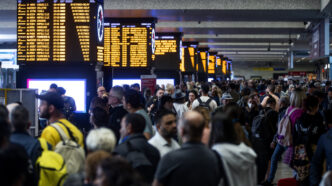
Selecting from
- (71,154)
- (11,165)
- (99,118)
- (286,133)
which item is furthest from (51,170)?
(286,133)

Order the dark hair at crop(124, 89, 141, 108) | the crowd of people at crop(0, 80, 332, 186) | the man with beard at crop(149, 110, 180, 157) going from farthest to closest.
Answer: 1. the dark hair at crop(124, 89, 141, 108)
2. the man with beard at crop(149, 110, 180, 157)
3. the crowd of people at crop(0, 80, 332, 186)

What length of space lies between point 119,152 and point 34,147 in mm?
768

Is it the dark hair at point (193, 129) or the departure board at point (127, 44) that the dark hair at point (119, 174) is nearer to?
the dark hair at point (193, 129)

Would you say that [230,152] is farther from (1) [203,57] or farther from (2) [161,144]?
(1) [203,57]

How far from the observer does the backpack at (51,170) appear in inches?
159

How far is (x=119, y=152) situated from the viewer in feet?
13.6

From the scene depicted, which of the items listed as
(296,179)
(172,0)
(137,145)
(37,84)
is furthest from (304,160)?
(172,0)

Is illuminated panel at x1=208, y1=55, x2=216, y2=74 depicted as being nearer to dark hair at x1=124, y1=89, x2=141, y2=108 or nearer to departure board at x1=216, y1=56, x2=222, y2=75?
departure board at x1=216, y1=56, x2=222, y2=75

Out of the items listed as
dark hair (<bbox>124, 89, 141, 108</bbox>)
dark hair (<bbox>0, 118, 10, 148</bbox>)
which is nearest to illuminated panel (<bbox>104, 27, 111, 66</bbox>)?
dark hair (<bbox>124, 89, 141, 108</bbox>)

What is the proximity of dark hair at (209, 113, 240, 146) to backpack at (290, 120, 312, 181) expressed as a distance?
105 inches

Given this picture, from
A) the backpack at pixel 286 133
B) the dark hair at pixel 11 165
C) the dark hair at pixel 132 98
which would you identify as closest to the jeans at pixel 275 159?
the backpack at pixel 286 133

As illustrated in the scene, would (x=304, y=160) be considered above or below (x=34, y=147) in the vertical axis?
A: below

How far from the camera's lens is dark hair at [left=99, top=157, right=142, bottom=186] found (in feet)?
7.93

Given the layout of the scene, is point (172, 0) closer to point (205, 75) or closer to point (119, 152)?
point (119, 152)
